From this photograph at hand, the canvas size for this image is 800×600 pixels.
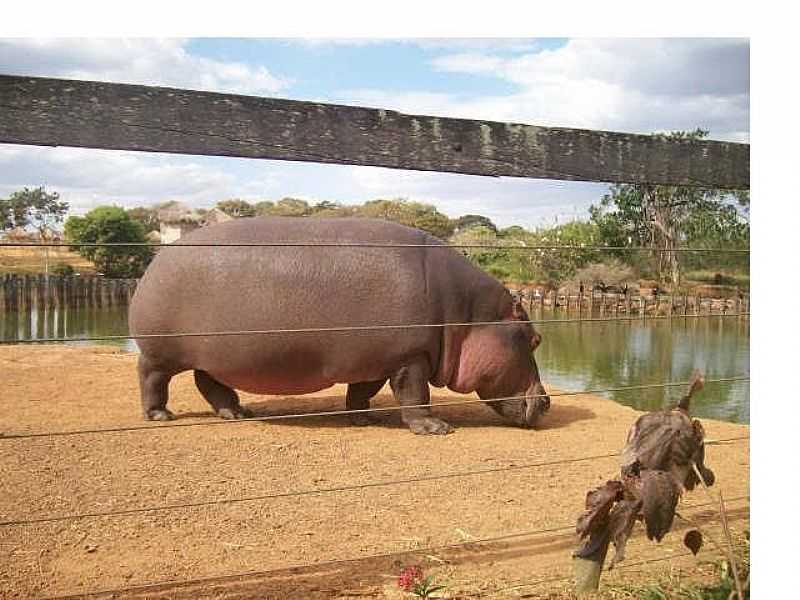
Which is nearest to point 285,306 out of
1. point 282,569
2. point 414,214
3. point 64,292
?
point 282,569

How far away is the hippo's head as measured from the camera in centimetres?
616

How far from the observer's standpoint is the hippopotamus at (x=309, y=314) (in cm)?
570

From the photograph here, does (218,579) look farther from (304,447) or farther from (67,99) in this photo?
(304,447)

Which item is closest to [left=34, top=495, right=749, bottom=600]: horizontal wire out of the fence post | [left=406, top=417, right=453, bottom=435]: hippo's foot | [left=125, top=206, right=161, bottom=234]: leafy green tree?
the fence post

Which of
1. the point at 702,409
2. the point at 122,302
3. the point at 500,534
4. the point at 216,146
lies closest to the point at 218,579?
the point at 500,534

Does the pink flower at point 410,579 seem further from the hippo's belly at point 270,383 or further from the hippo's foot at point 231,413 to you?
the hippo's foot at point 231,413

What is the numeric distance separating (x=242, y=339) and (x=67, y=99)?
358 centimetres

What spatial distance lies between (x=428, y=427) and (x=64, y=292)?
5.69 meters

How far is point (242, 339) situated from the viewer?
5711 mm

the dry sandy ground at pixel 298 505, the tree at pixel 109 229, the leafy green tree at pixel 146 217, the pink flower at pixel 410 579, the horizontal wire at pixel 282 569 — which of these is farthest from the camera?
the leafy green tree at pixel 146 217

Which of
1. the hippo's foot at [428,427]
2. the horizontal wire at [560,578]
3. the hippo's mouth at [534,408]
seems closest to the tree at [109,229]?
the hippo's foot at [428,427]

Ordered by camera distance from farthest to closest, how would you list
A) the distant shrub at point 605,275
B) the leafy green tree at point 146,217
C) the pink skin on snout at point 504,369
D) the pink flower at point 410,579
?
the leafy green tree at point 146,217
the distant shrub at point 605,275
the pink skin on snout at point 504,369
the pink flower at point 410,579

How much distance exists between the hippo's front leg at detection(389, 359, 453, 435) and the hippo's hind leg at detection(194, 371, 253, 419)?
55.7 inches

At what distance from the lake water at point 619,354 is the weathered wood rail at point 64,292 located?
13 centimetres
